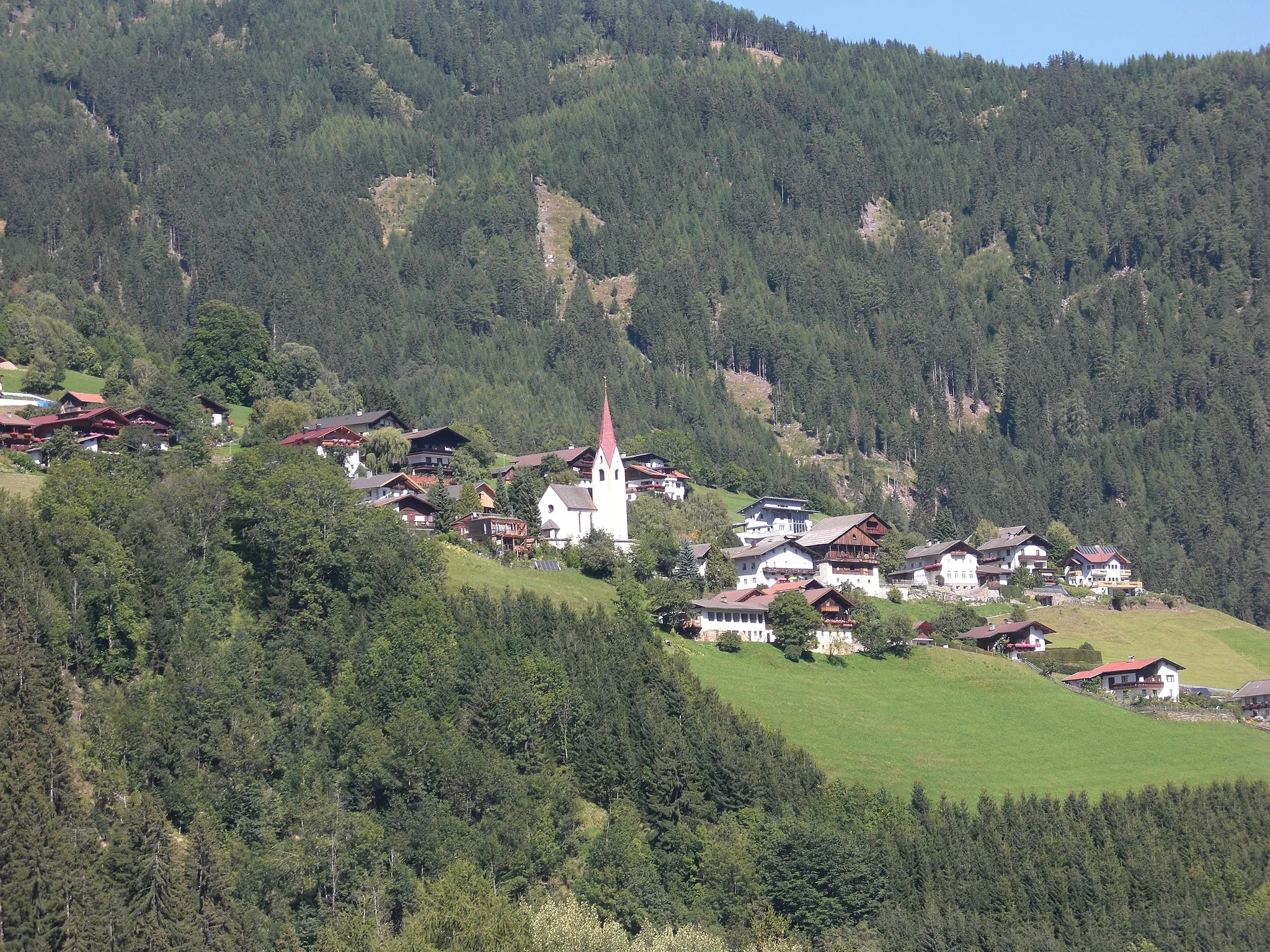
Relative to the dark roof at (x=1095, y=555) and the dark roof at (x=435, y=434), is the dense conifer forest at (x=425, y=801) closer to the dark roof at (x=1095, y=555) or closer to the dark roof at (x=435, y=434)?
the dark roof at (x=435, y=434)

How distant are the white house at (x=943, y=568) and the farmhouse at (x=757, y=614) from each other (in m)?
23.7

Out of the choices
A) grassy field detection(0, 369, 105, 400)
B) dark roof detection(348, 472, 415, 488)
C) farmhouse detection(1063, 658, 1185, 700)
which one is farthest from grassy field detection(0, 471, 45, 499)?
farmhouse detection(1063, 658, 1185, 700)

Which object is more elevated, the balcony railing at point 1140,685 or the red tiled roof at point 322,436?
the red tiled roof at point 322,436

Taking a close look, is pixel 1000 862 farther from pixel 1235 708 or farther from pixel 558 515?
pixel 558 515

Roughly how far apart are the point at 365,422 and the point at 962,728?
59383mm

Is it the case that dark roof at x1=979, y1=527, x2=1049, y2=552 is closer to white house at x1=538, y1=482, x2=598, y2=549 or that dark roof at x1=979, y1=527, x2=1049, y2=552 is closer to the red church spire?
the red church spire

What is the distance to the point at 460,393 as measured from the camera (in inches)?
7096

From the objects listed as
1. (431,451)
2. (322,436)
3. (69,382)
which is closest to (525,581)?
(322,436)

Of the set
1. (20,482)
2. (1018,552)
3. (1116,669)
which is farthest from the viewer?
(1018,552)

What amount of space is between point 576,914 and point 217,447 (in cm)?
6554

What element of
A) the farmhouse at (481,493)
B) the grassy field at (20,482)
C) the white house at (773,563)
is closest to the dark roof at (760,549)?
the white house at (773,563)

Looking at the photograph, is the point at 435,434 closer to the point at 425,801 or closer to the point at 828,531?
the point at 828,531

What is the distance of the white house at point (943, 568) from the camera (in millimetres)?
128750

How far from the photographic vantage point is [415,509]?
109188 millimetres
